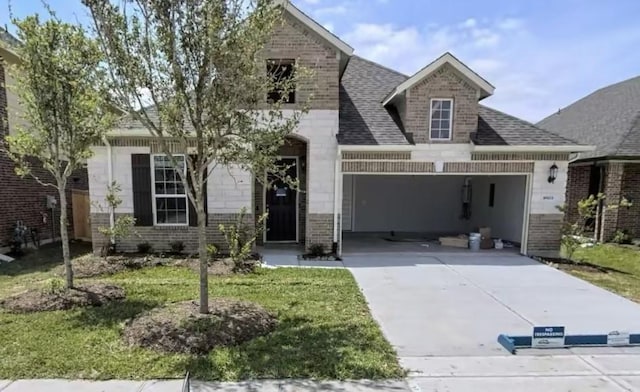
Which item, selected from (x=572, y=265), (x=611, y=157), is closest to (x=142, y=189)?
(x=572, y=265)

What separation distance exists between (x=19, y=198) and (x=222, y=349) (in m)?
10.2

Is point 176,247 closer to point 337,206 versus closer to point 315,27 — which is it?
point 337,206

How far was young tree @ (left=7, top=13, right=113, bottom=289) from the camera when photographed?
17.4 feet

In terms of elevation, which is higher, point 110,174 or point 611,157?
point 611,157

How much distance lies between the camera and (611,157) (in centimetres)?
1256

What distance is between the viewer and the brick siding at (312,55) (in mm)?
9406

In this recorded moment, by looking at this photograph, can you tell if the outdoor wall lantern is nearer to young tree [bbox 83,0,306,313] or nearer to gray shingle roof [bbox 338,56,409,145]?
gray shingle roof [bbox 338,56,409,145]

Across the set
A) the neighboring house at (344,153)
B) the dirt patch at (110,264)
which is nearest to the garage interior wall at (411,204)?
the neighboring house at (344,153)

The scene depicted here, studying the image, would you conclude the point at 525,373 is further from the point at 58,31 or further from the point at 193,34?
the point at 58,31

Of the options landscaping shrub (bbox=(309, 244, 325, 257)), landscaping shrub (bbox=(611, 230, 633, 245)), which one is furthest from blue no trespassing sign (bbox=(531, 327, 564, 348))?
landscaping shrub (bbox=(611, 230, 633, 245))

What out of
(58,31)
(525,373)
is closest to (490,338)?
(525,373)

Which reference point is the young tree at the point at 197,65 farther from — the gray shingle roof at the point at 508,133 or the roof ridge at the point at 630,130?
the roof ridge at the point at 630,130

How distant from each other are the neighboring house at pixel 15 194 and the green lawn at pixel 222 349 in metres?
4.88

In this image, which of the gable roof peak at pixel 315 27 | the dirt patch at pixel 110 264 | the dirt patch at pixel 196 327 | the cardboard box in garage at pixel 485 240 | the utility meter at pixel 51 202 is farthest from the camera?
the utility meter at pixel 51 202
